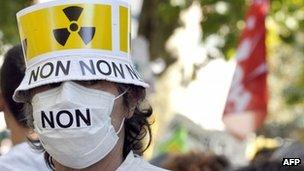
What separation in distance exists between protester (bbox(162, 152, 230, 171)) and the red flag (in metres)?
2.23

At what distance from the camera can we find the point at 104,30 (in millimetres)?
3354

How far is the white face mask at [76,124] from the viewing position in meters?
3.15

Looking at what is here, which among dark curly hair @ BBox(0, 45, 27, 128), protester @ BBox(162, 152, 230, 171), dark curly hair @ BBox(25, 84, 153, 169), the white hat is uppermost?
protester @ BBox(162, 152, 230, 171)

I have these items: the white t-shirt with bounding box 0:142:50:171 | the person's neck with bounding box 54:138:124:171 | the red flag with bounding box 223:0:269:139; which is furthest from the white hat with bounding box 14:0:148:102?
the red flag with bounding box 223:0:269:139

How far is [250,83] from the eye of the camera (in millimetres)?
8141

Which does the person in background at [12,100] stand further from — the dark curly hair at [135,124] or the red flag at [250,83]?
the red flag at [250,83]

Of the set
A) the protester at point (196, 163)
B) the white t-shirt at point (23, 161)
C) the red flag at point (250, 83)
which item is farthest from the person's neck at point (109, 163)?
the red flag at point (250, 83)

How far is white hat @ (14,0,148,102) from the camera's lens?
3.25 meters

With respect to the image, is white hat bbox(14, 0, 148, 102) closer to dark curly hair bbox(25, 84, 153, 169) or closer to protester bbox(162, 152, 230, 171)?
dark curly hair bbox(25, 84, 153, 169)

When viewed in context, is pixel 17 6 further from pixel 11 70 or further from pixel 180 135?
pixel 11 70

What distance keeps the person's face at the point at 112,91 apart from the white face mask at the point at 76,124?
19 millimetres

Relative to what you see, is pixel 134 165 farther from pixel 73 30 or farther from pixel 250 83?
pixel 250 83

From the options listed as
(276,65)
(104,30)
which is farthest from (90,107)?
(276,65)

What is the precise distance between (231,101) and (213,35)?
1.72m
